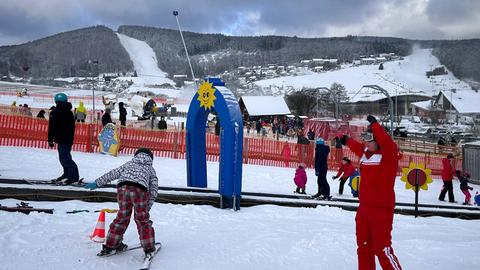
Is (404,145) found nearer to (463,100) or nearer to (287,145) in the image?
(287,145)

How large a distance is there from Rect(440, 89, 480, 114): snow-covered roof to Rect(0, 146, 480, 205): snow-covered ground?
6392 centimetres

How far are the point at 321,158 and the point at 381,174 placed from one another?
7425mm

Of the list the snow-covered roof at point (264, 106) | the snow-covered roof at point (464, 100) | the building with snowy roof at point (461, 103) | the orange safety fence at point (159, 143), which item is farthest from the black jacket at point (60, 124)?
the snow-covered roof at point (464, 100)

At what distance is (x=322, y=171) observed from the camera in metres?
12.2

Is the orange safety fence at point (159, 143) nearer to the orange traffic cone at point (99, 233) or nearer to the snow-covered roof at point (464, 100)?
the orange traffic cone at point (99, 233)

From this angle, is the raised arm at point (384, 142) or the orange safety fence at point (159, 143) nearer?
the raised arm at point (384, 142)

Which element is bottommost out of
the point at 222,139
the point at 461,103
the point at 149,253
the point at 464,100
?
the point at 149,253

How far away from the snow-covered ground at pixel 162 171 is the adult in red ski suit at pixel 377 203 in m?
7.47

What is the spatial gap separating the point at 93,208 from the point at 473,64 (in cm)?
15959

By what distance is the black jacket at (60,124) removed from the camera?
938cm

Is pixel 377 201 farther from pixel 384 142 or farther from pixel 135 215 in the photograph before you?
pixel 135 215

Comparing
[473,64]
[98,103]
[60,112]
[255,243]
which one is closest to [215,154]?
[60,112]

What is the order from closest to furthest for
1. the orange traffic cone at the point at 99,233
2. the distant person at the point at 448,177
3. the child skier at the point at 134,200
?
the child skier at the point at 134,200 → the orange traffic cone at the point at 99,233 → the distant person at the point at 448,177

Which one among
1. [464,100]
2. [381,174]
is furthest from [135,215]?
[464,100]
